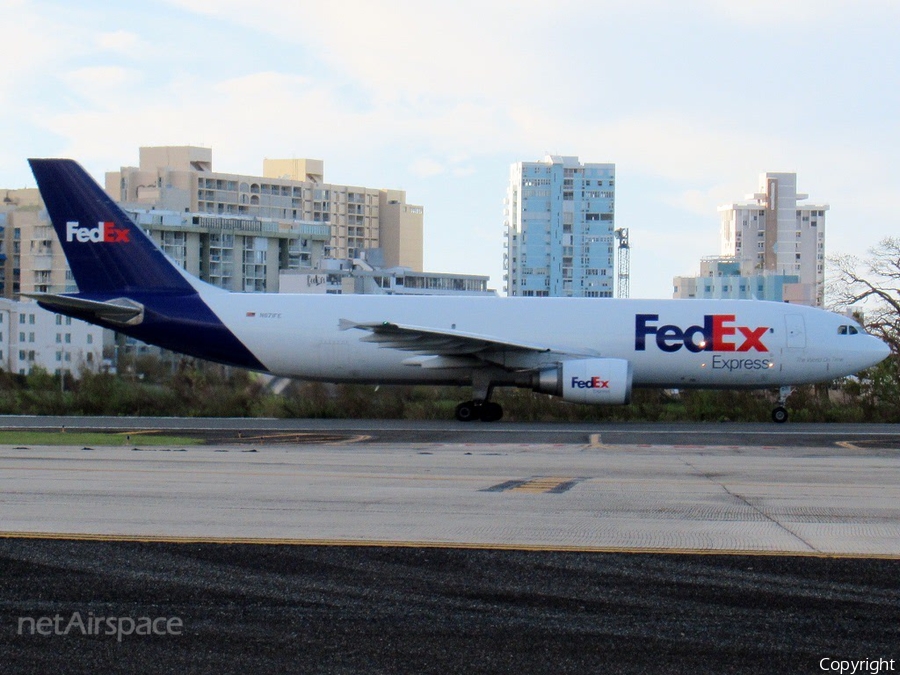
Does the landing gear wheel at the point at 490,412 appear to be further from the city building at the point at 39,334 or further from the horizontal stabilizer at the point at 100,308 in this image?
the city building at the point at 39,334

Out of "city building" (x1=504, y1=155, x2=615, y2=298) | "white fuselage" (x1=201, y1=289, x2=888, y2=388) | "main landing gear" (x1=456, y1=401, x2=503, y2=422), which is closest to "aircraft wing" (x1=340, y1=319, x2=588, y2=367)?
"white fuselage" (x1=201, y1=289, x2=888, y2=388)

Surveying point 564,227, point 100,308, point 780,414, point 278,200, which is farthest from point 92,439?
point 564,227

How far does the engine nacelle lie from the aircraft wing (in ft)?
3.05

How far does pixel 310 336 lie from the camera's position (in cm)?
2753

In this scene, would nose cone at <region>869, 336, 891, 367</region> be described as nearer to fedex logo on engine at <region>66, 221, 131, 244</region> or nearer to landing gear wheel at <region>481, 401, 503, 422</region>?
landing gear wheel at <region>481, 401, 503, 422</region>

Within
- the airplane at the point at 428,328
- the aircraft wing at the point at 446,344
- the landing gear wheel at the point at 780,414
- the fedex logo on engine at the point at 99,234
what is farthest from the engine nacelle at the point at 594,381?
the fedex logo on engine at the point at 99,234

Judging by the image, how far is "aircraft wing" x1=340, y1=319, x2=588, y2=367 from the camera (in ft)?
85.1

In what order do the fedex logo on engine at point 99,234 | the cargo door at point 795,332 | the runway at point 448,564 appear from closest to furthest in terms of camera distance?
the runway at point 448,564, the cargo door at point 795,332, the fedex logo on engine at point 99,234

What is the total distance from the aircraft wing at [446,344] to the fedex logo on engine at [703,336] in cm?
191

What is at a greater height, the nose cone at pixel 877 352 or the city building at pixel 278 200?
the city building at pixel 278 200

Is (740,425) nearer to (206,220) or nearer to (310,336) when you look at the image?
(310,336)

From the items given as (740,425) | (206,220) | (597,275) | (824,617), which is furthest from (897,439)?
(597,275)

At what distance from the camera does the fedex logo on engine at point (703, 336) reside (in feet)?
89.5

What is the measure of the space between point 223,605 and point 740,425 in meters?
21.0
